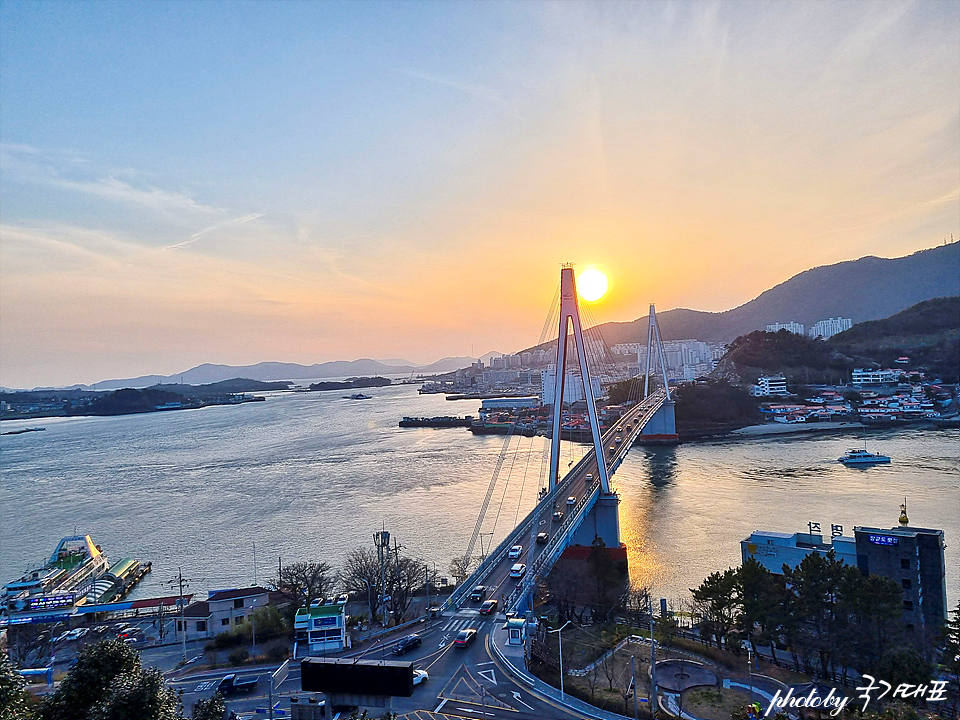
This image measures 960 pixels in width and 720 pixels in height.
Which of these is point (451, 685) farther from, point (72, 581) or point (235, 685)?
point (72, 581)

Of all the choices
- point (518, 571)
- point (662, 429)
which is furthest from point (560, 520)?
point (662, 429)

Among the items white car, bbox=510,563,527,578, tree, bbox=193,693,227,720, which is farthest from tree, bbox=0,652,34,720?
white car, bbox=510,563,527,578

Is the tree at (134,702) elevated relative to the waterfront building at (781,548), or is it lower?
elevated

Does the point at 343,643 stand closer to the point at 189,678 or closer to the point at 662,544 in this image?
the point at 189,678

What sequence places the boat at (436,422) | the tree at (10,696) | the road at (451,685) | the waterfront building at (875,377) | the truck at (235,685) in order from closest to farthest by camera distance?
the tree at (10,696)
the road at (451,685)
the truck at (235,685)
the waterfront building at (875,377)
the boat at (436,422)

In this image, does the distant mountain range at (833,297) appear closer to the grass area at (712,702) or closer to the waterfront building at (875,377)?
the waterfront building at (875,377)

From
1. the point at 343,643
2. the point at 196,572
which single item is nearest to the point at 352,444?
the point at 196,572

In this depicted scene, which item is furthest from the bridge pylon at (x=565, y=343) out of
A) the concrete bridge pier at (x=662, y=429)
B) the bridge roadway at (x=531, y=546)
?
the concrete bridge pier at (x=662, y=429)
